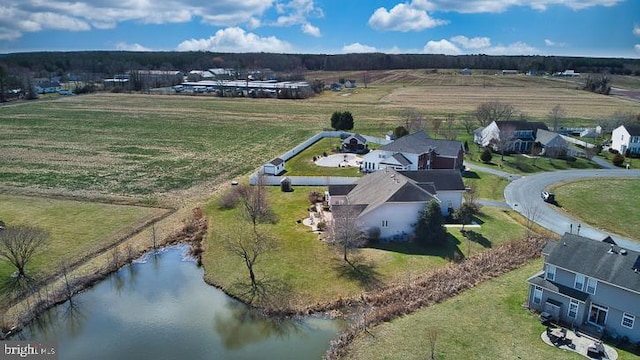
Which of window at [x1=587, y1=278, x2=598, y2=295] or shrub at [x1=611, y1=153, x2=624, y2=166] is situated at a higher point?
shrub at [x1=611, y1=153, x2=624, y2=166]

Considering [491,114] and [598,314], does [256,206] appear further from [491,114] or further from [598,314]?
[491,114]

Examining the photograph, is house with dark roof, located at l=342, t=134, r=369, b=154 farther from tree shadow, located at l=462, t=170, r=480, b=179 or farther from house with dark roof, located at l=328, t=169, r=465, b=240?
house with dark roof, located at l=328, t=169, r=465, b=240

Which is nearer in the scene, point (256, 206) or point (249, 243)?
point (249, 243)

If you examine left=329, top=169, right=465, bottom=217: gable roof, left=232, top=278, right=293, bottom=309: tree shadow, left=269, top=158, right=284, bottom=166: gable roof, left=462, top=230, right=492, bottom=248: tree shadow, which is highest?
left=329, top=169, right=465, bottom=217: gable roof

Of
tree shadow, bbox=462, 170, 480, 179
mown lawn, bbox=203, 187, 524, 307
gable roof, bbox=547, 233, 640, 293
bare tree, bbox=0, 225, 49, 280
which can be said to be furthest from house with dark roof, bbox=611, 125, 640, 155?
bare tree, bbox=0, 225, 49, 280

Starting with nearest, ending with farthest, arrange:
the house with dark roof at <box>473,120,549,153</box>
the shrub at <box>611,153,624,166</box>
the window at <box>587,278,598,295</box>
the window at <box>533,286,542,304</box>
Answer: the window at <box>587,278,598,295</box>, the window at <box>533,286,542,304</box>, the shrub at <box>611,153,624,166</box>, the house with dark roof at <box>473,120,549,153</box>

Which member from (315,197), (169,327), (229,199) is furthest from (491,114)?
(169,327)
